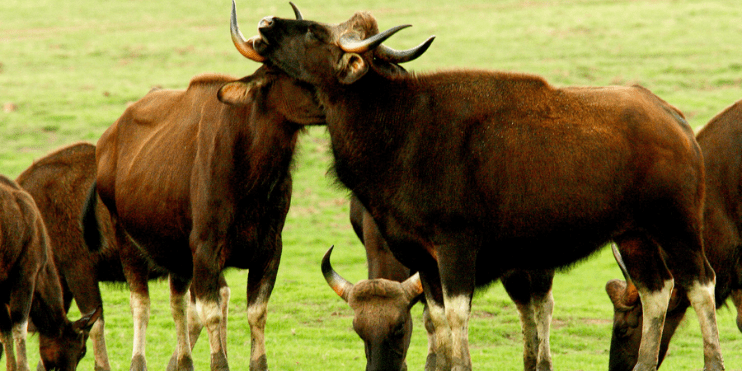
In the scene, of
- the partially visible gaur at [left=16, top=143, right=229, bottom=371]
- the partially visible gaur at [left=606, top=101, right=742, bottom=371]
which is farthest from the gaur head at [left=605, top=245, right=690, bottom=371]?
the partially visible gaur at [left=16, top=143, right=229, bottom=371]

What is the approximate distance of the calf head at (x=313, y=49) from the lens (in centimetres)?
708

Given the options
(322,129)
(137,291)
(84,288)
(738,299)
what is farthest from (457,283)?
(322,129)

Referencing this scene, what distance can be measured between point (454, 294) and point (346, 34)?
7.27 feet

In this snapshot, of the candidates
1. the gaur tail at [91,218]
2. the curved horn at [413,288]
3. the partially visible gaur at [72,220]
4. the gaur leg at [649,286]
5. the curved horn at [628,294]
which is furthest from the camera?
the partially visible gaur at [72,220]

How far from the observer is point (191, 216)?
26.0 feet

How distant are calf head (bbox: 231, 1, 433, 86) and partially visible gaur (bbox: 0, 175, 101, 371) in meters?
5.02

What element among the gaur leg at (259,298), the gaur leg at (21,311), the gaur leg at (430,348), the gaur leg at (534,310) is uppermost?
the gaur leg at (259,298)

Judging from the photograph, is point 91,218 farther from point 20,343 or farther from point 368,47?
point 368,47

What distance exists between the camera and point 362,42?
22.3 ft

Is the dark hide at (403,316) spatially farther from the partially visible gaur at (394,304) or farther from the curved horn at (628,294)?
Result: the curved horn at (628,294)

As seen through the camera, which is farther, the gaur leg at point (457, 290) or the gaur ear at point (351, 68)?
the gaur ear at point (351, 68)

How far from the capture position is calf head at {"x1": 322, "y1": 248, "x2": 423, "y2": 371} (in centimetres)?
755

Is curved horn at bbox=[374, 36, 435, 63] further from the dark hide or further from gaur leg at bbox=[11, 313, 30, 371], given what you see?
gaur leg at bbox=[11, 313, 30, 371]

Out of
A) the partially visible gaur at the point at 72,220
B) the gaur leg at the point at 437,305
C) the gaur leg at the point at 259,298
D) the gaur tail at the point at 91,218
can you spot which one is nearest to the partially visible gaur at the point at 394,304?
the gaur leg at the point at 437,305
